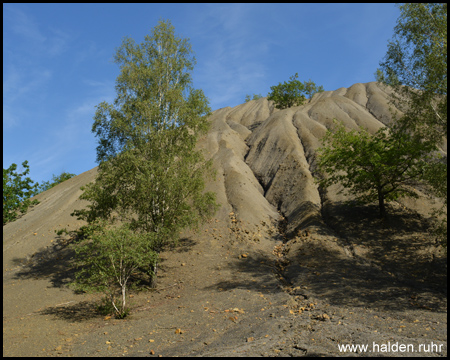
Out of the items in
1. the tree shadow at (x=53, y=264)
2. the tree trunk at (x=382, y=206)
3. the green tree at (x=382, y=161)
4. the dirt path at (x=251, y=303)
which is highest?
the green tree at (x=382, y=161)

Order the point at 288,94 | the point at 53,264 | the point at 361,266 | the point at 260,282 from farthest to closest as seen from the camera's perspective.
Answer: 1. the point at 288,94
2. the point at 53,264
3. the point at 361,266
4. the point at 260,282

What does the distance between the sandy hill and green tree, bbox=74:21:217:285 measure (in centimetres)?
290

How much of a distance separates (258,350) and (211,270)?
11.2 meters

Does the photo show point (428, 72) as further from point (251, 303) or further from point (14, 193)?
point (14, 193)

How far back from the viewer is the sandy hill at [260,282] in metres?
11.3

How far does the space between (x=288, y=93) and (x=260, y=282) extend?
53.9m

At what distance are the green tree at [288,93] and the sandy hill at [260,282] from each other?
30.6 meters

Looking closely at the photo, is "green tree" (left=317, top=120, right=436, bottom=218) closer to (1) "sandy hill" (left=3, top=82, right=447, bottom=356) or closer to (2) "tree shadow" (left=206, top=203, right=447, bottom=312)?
(2) "tree shadow" (left=206, top=203, right=447, bottom=312)

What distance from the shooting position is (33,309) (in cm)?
1756

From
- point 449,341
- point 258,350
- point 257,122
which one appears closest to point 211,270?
point 258,350

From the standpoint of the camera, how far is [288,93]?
65.6 metres

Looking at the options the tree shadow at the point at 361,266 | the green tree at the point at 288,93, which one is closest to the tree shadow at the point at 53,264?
the tree shadow at the point at 361,266

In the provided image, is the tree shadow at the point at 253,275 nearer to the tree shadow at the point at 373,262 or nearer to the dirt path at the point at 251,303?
the dirt path at the point at 251,303

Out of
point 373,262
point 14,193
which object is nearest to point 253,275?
point 373,262
